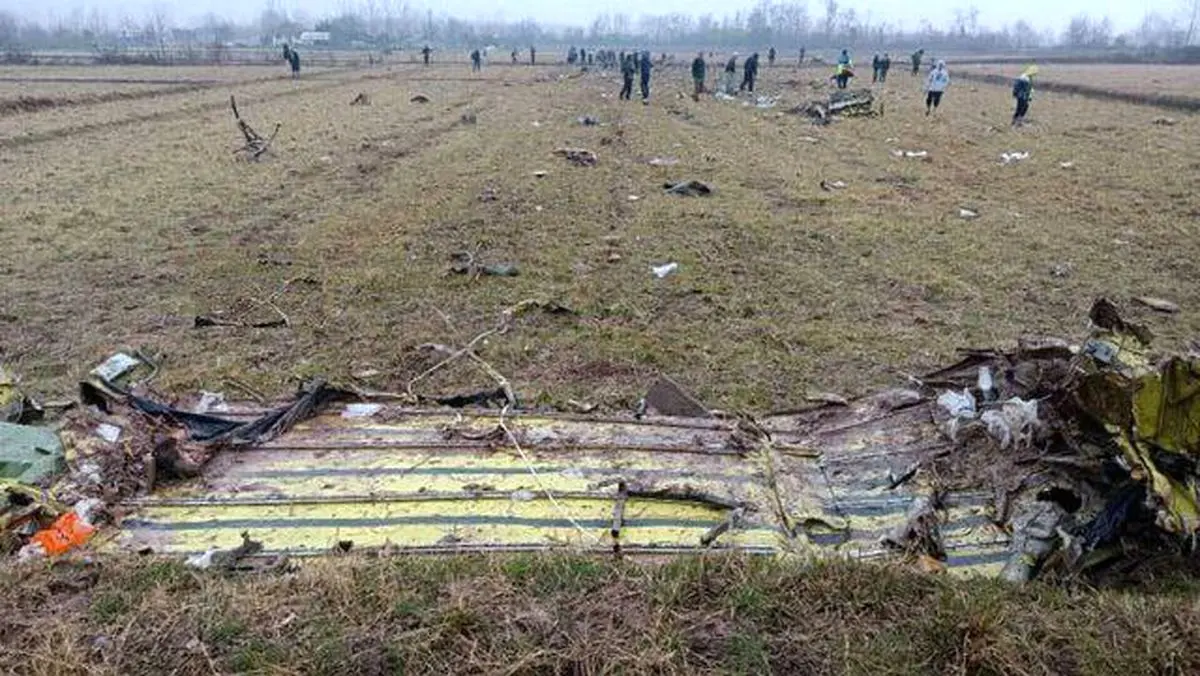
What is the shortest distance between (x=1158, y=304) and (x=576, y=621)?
6363 millimetres

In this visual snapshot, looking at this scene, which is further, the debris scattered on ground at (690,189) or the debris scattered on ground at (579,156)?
the debris scattered on ground at (579,156)

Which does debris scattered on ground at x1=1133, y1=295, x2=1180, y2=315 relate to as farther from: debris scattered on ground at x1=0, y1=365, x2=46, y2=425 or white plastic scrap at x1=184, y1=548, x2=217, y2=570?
debris scattered on ground at x1=0, y1=365, x2=46, y2=425

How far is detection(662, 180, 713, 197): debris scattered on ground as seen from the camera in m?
11.2

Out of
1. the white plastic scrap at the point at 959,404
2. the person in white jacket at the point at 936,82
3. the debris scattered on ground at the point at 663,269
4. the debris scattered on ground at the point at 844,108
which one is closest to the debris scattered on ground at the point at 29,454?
the white plastic scrap at the point at 959,404

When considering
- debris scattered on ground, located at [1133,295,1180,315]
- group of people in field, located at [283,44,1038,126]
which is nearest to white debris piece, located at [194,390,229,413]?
debris scattered on ground, located at [1133,295,1180,315]

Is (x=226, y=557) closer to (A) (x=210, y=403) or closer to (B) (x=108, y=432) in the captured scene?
(B) (x=108, y=432)

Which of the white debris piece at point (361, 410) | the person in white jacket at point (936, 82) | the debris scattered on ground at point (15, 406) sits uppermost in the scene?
the person in white jacket at point (936, 82)

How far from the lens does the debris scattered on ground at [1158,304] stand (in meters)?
6.77

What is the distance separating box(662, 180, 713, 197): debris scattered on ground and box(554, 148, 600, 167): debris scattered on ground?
2544mm

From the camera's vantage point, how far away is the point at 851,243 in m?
8.83

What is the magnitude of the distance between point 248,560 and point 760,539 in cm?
217

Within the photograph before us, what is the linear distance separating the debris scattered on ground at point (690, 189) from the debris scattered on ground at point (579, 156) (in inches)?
100

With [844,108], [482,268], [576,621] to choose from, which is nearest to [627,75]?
[844,108]

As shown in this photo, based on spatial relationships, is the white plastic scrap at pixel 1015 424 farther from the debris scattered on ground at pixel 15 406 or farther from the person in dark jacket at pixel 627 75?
the person in dark jacket at pixel 627 75
